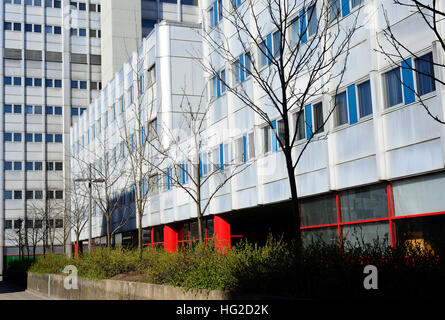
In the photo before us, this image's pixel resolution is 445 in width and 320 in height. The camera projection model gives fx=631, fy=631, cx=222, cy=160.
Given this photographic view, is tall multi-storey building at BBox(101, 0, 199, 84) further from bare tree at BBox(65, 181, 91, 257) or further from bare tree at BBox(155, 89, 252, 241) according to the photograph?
bare tree at BBox(155, 89, 252, 241)

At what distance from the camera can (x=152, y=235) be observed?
42.5 metres

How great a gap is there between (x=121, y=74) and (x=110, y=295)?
103ft

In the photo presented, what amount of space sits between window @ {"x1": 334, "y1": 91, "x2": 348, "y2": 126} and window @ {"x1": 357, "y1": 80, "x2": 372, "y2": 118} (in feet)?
2.78

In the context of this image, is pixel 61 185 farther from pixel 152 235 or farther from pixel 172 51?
pixel 172 51

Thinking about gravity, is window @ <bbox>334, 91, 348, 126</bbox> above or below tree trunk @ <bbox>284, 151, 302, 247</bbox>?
above

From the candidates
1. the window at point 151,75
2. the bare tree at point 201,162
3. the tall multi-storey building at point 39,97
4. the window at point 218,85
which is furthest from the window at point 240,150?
the tall multi-storey building at point 39,97

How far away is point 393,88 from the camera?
19781 millimetres

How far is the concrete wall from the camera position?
1374 cm

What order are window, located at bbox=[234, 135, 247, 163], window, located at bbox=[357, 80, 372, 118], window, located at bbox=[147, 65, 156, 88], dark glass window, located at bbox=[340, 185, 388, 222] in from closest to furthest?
1. dark glass window, located at bbox=[340, 185, 388, 222]
2. window, located at bbox=[357, 80, 372, 118]
3. window, located at bbox=[234, 135, 247, 163]
4. window, located at bbox=[147, 65, 156, 88]

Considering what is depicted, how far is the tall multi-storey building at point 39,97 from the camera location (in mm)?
76062

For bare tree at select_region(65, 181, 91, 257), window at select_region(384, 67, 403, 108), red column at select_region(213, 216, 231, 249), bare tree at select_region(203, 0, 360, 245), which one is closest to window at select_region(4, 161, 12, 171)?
bare tree at select_region(65, 181, 91, 257)

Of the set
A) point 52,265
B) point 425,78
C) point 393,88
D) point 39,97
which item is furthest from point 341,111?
point 39,97

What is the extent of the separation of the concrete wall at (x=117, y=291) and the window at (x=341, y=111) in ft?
31.2
